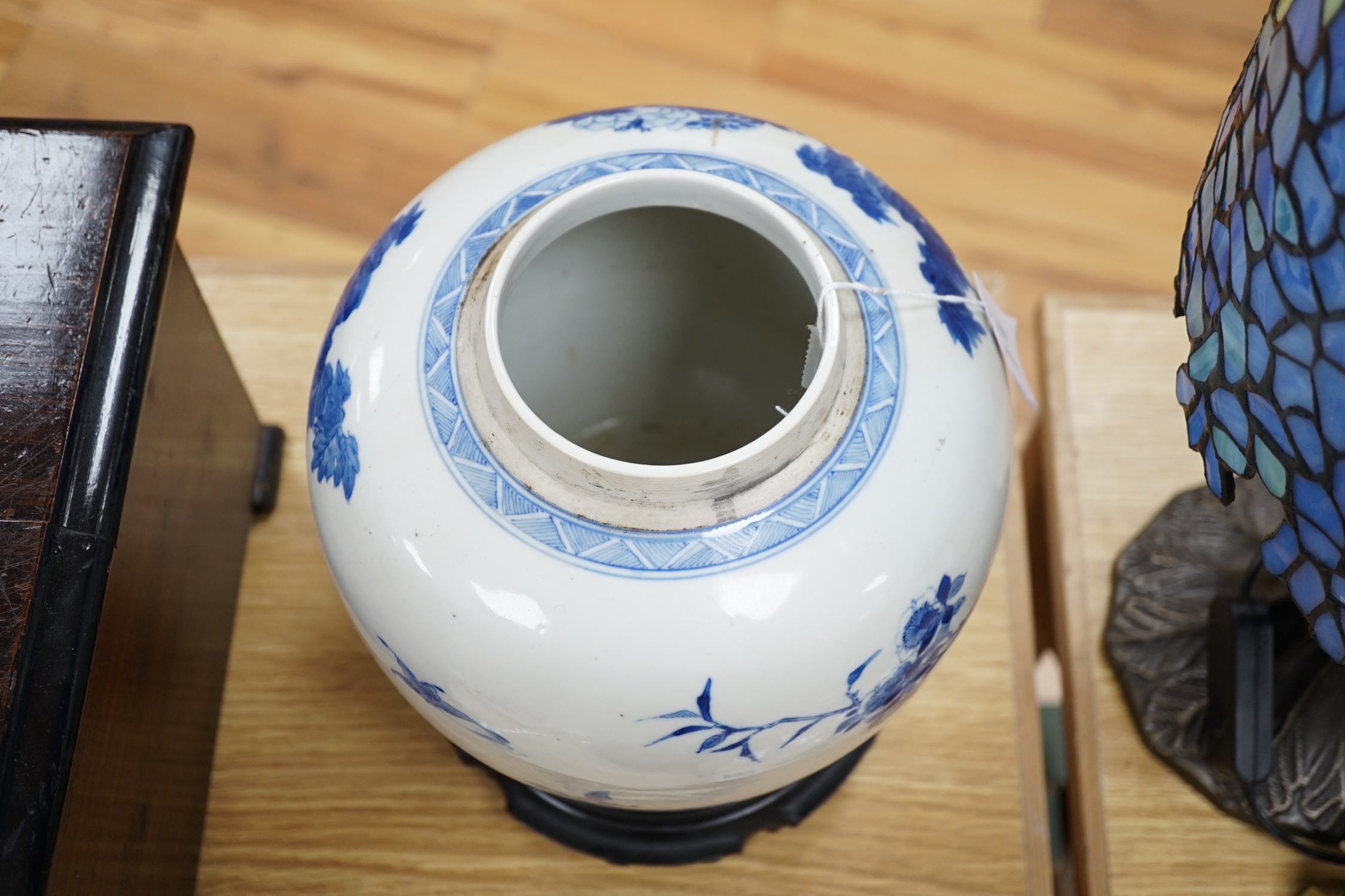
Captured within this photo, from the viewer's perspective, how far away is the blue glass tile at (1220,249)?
37cm

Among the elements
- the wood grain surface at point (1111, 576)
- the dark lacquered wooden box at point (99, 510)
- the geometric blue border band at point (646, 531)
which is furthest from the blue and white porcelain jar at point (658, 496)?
the wood grain surface at point (1111, 576)

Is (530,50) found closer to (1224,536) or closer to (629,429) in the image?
(629,429)

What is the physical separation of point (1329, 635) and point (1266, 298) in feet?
0.38

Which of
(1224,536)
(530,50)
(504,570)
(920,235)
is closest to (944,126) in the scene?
(530,50)

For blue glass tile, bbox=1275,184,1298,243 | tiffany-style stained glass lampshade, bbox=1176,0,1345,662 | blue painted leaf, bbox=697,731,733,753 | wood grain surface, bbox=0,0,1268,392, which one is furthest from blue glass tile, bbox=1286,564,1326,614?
wood grain surface, bbox=0,0,1268,392

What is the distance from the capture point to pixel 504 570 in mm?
426

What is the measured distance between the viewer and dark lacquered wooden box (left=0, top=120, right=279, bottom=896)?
0.47 m

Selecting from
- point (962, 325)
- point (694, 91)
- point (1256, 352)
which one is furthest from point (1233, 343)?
point (694, 91)

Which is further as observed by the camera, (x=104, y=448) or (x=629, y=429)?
(x=629, y=429)

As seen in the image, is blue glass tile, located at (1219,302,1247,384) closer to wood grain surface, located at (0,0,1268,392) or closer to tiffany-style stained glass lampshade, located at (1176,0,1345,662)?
tiffany-style stained glass lampshade, located at (1176,0,1345,662)

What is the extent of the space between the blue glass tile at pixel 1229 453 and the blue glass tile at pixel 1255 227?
7cm

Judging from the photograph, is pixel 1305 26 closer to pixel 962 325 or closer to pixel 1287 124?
pixel 1287 124

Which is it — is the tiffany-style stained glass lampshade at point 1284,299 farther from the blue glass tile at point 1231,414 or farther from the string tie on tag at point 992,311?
the string tie on tag at point 992,311

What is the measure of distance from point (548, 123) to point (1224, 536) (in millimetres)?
504
